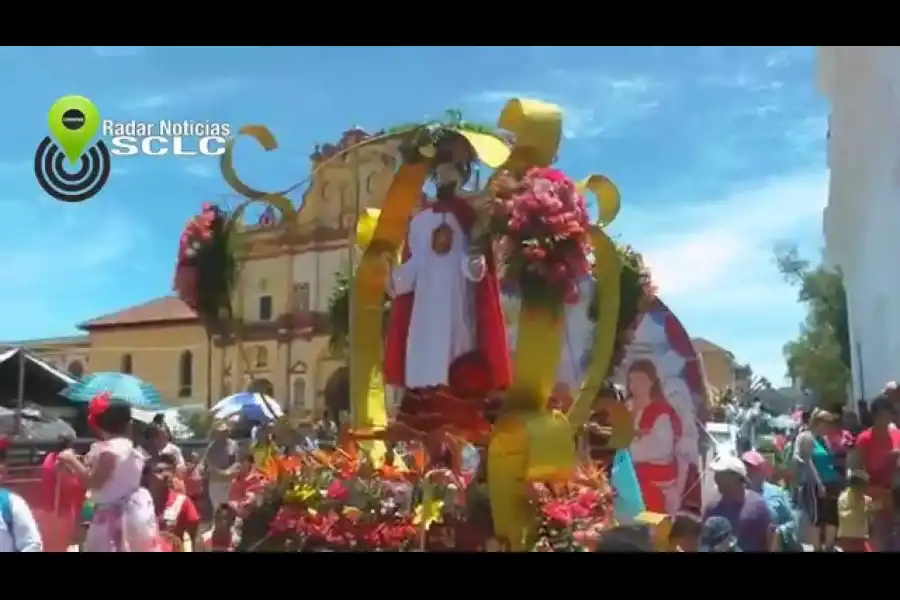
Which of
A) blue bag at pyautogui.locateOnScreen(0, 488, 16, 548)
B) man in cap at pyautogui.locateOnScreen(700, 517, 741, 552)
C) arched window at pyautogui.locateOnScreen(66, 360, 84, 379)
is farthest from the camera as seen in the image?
arched window at pyautogui.locateOnScreen(66, 360, 84, 379)

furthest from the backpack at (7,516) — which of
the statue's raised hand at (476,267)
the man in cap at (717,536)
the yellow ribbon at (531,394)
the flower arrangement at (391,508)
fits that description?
the man in cap at (717,536)

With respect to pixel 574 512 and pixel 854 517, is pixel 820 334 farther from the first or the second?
pixel 574 512

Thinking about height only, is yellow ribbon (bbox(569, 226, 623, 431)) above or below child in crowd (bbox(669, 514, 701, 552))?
above

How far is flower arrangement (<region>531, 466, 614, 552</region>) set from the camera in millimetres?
5301

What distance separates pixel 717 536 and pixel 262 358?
7.16 ft

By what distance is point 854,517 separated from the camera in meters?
5.38

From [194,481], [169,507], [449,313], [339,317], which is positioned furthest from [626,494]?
[169,507]

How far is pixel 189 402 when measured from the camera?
5.51 metres

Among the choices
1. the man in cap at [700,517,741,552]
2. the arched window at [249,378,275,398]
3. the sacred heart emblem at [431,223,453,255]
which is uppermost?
the sacred heart emblem at [431,223,453,255]

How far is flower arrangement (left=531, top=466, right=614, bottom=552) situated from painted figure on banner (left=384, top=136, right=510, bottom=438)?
1.49ft

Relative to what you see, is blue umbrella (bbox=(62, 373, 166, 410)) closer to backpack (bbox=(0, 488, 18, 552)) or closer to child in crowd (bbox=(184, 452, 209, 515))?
child in crowd (bbox=(184, 452, 209, 515))

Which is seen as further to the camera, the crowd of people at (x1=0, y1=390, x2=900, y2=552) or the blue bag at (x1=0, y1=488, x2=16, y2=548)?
the crowd of people at (x1=0, y1=390, x2=900, y2=552)

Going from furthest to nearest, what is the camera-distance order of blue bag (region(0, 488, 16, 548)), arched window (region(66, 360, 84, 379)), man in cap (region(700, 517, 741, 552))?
arched window (region(66, 360, 84, 379))
man in cap (region(700, 517, 741, 552))
blue bag (region(0, 488, 16, 548))

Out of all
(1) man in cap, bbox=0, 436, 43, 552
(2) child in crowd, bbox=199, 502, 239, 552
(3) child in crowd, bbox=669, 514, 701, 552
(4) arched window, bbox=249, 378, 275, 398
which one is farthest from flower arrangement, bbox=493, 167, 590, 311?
(1) man in cap, bbox=0, 436, 43, 552
